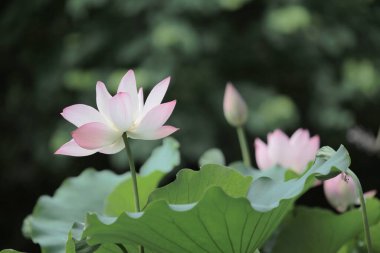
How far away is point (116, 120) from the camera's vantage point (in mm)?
467

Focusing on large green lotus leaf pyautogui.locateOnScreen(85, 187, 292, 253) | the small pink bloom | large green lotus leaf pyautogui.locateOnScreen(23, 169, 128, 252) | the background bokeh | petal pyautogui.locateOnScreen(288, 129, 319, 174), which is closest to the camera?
large green lotus leaf pyautogui.locateOnScreen(85, 187, 292, 253)

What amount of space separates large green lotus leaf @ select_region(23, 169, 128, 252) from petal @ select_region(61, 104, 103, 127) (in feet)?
0.43

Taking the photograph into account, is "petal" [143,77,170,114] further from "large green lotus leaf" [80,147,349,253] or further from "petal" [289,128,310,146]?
"petal" [289,128,310,146]

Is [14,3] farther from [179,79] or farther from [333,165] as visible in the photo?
[333,165]

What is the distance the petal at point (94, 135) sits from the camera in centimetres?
45

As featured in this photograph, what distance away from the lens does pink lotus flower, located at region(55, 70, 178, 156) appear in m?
0.46

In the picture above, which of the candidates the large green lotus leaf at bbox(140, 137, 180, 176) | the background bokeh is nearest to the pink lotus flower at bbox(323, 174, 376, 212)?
the large green lotus leaf at bbox(140, 137, 180, 176)

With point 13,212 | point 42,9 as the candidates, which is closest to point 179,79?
point 42,9

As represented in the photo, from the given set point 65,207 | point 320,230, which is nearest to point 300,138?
point 320,230

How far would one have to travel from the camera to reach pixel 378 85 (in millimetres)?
3178

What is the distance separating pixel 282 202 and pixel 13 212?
3.27 m

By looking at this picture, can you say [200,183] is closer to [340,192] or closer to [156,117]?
[156,117]

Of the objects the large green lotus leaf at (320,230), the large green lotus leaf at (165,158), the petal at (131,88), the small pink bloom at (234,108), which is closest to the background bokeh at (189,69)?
the small pink bloom at (234,108)

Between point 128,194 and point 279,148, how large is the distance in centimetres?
15
